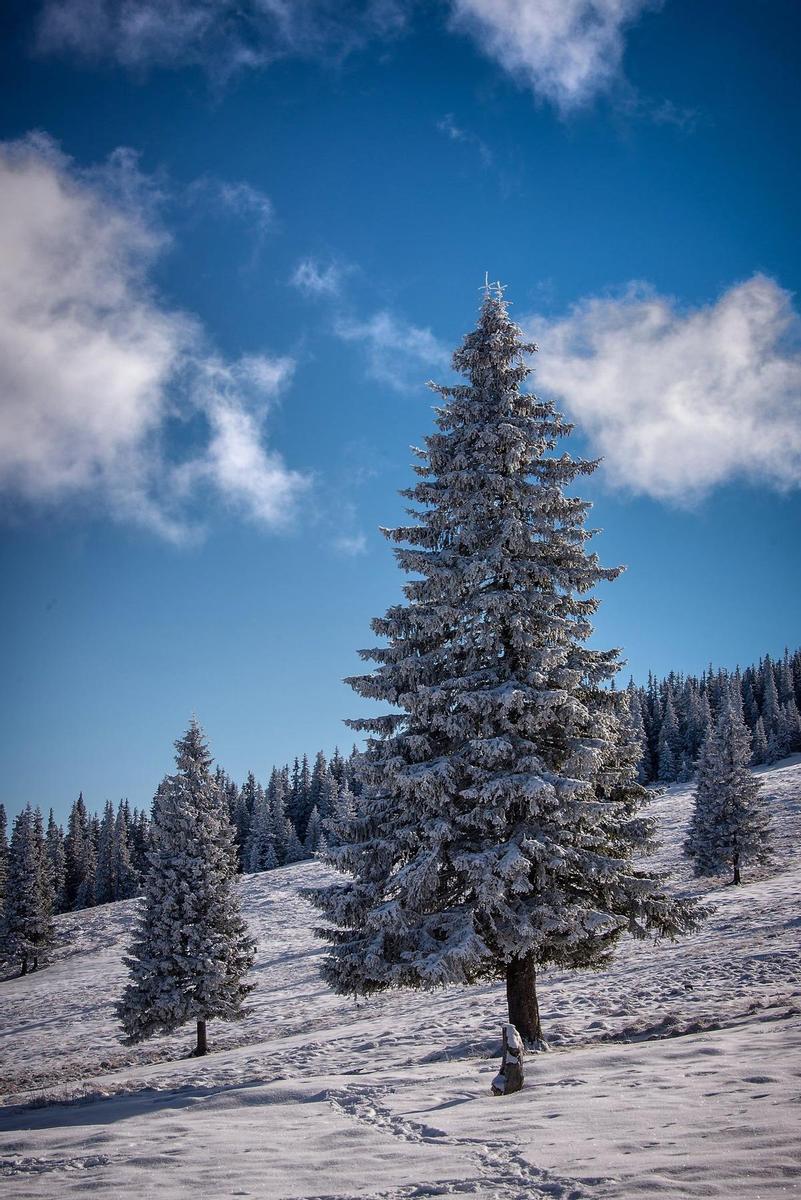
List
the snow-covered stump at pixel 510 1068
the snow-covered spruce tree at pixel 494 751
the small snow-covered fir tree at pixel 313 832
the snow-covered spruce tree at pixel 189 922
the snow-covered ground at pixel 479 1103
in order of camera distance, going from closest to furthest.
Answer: the snow-covered ground at pixel 479 1103
the snow-covered stump at pixel 510 1068
the snow-covered spruce tree at pixel 494 751
the snow-covered spruce tree at pixel 189 922
the small snow-covered fir tree at pixel 313 832

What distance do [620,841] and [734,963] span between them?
9.42m

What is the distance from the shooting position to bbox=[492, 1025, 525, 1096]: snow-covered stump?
904 cm

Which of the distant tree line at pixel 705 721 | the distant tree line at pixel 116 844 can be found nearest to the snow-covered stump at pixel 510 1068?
the distant tree line at pixel 116 844

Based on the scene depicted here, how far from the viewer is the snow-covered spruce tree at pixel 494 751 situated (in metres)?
11.5

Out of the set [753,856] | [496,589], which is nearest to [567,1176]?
[496,589]

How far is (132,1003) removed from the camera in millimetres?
22953

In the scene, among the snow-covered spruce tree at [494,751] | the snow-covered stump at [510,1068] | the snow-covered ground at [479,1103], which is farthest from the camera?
the snow-covered spruce tree at [494,751]

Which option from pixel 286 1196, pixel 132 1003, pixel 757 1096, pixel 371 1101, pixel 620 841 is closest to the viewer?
pixel 286 1196

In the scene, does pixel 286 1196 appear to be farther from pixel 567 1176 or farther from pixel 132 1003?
pixel 132 1003

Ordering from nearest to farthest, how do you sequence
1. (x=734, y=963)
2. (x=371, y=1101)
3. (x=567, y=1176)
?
(x=567, y=1176) < (x=371, y=1101) < (x=734, y=963)

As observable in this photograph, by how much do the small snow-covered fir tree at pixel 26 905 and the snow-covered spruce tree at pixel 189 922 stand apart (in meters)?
39.3

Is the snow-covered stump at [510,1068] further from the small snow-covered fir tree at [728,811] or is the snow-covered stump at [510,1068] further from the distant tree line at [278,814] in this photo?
the distant tree line at [278,814]

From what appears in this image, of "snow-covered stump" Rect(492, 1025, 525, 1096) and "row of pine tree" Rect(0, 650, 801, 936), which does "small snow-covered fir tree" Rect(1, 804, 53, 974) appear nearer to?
"row of pine tree" Rect(0, 650, 801, 936)

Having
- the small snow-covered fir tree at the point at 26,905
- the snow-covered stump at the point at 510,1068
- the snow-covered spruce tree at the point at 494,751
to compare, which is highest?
the snow-covered spruce tree at the point at 494,751
